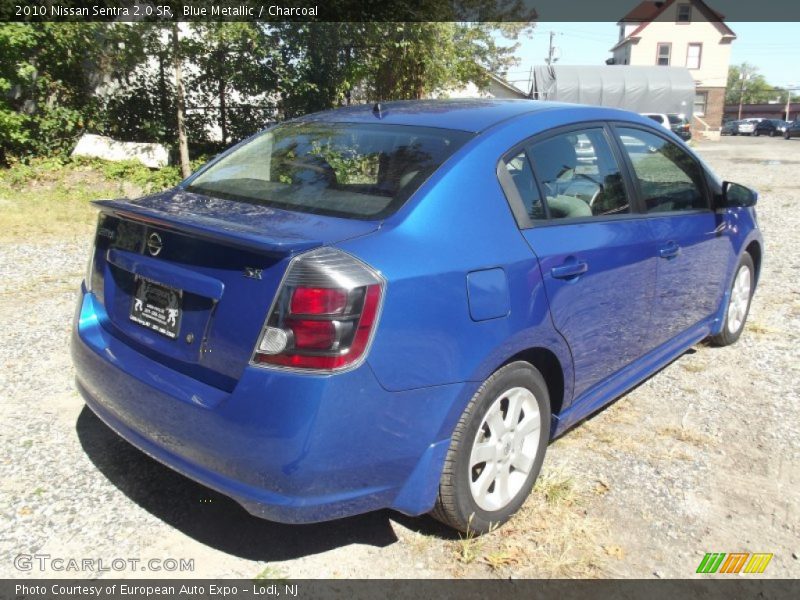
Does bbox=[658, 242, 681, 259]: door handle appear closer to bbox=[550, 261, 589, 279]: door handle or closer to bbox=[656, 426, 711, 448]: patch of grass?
bbox=[550, 261, 589, 279]: door handle

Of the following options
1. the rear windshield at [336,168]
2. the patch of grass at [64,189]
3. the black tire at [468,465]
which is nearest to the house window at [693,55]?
the patch of grass at [64,189]

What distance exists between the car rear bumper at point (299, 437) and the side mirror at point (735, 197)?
2758mm

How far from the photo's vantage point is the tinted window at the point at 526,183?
2857 mm

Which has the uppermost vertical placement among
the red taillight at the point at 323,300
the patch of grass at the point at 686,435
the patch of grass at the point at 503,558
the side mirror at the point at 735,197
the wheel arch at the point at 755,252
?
the side mirror at the point at 735,197

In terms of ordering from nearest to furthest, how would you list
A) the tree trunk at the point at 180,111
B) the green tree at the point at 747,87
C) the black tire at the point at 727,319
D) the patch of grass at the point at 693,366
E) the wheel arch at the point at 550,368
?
the wheel arch at the point at 550,368, the patch of grass at the point at 693,366, the black tire at the point at 727,319, the tree trunk at the point at 180,111, the green tree at the point at 747,87

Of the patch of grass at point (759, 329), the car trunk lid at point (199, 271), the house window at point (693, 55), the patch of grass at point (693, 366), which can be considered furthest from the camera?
the house window at point (693, 55)

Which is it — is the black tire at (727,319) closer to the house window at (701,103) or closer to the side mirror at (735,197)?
the side mirror at (735,197)

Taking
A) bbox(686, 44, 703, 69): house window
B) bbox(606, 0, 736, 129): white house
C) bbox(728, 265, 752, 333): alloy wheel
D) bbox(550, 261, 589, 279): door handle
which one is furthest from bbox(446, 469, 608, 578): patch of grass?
bbox(686, 44, 703, 69): house window

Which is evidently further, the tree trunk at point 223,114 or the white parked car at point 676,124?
the white parked car at point 676,124

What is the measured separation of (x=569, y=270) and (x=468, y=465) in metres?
0.92

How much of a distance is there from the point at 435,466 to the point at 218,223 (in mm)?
1150

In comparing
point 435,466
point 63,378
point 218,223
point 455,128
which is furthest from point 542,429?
point 63,378

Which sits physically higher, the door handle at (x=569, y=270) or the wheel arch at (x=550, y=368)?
the door handle at (x=569, y=270)
